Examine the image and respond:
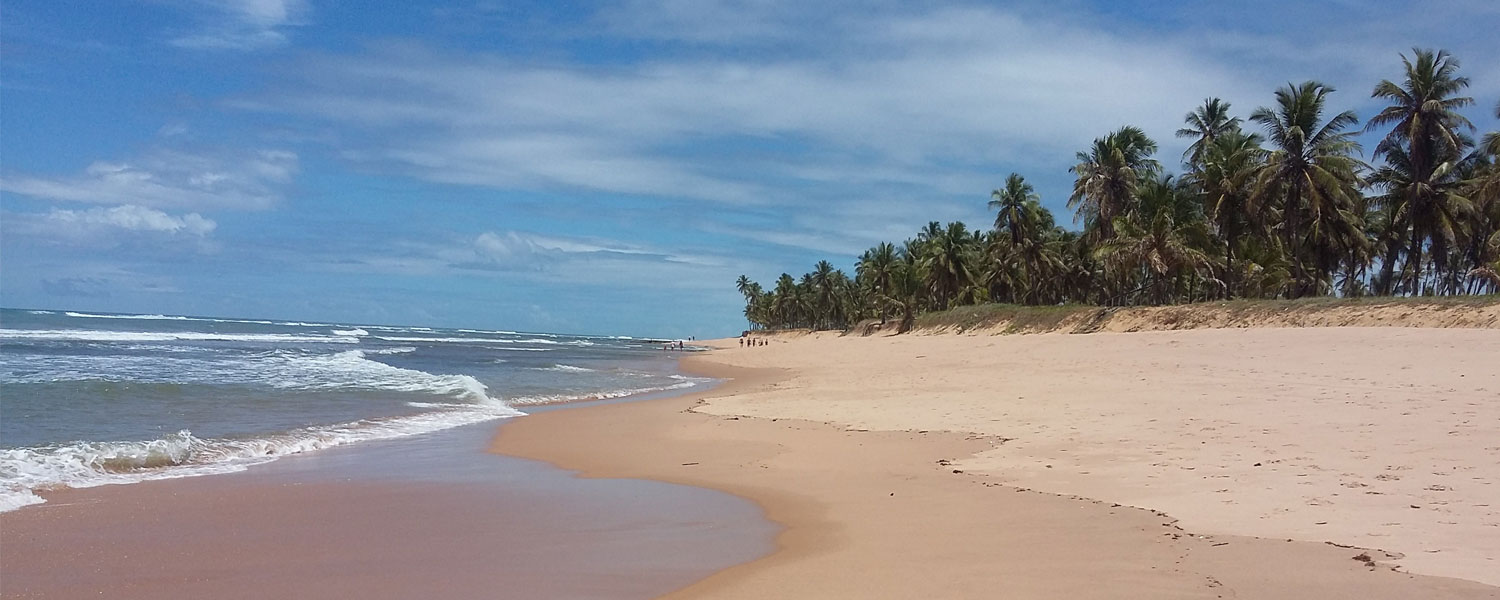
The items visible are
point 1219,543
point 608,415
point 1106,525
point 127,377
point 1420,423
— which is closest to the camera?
point 1219,543

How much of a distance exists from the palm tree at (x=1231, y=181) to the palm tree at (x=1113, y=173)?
411 centimetres

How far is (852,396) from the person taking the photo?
16797mm

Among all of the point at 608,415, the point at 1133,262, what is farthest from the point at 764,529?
the point at 1133,262

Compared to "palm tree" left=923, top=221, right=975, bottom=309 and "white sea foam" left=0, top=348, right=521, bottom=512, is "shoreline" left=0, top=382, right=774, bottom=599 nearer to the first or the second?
"white sea foam" left=0, top=348, right=521, bottom=512

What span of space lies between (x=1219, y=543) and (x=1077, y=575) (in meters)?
1.13

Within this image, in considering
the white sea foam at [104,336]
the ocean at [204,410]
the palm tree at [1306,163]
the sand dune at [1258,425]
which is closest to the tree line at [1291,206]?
the palm tree at [1306,163]

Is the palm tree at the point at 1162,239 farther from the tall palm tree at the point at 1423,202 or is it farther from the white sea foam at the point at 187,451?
the white sea foam at the point at 187,451

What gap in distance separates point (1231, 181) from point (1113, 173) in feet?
25.1

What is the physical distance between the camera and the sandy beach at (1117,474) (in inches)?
179

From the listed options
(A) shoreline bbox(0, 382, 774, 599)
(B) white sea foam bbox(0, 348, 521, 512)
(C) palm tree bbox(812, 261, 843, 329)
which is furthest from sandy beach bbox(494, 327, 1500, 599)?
(C) palm tree bbox(812, 261, 843, 329)

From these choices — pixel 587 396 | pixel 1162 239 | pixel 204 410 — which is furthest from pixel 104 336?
pixel 1162 239

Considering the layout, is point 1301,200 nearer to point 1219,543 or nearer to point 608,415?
point 608,415

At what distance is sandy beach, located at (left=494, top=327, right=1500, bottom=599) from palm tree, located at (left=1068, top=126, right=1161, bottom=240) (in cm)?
2625

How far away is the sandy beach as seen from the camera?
4.54 m
